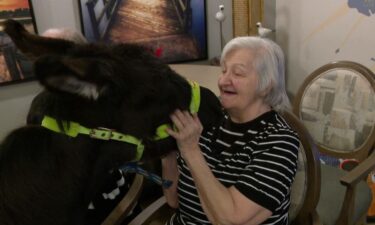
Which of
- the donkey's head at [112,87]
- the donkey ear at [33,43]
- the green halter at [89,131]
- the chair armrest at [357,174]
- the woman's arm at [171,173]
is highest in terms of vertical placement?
the donkey ear at [33,43]

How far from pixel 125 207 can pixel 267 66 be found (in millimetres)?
811

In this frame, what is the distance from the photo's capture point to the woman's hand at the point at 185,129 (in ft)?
3.09

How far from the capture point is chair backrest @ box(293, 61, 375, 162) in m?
1.90

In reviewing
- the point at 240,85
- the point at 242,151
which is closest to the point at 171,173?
the point at 242,151

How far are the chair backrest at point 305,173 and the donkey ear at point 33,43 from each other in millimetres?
839

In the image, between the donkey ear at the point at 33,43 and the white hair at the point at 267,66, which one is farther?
the white hair at the point at 267,66

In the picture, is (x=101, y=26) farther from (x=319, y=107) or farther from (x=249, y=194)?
(x=249, y=194)

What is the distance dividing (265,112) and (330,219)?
0.79 meters

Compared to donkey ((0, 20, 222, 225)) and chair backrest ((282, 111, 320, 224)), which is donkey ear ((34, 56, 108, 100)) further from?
chair backrest ((282, 111, 320, 224))

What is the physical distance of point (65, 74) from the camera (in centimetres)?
64

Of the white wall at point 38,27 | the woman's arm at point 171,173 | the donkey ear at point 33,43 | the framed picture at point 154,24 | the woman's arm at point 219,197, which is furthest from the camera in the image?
the framed picture at point 154,24

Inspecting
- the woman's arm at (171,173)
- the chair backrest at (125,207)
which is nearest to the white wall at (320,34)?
the woman's arm at (171,173)

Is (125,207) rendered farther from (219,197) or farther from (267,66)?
(267,66)

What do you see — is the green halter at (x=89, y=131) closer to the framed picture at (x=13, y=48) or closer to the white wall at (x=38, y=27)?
the framed picture at (x=13, y=48)
